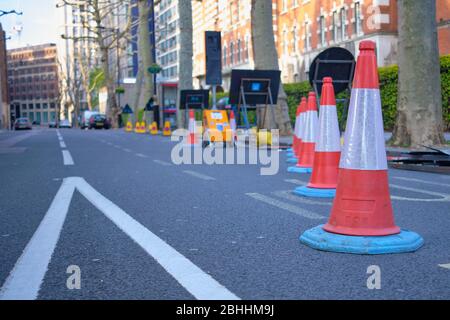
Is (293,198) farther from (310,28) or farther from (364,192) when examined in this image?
(310,28)

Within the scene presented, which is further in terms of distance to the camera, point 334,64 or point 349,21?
point 349,21

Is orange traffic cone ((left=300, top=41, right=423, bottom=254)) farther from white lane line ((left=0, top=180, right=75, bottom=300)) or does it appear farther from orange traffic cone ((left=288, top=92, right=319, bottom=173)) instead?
orange traffic cone ((left=288, top=92, right=319, bottom=173))

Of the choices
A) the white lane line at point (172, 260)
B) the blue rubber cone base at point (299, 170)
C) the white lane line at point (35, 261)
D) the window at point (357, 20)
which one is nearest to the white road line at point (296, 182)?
the blue rubber cone base at point (299, 170)

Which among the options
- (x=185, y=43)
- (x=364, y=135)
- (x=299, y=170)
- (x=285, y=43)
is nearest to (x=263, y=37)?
(x=185, y=43)

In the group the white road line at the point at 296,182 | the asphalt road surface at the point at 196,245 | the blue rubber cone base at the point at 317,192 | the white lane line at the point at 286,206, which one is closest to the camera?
the asphalt road surface at the point at 196,245

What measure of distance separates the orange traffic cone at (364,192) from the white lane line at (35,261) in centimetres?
174

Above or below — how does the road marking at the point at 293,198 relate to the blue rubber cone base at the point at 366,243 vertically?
below

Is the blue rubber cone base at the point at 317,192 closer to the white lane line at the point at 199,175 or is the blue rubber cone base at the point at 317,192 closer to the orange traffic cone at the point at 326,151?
the orange traffic cone at the point at 326,151

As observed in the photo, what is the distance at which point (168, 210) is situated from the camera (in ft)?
19.1

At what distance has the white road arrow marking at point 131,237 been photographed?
9.99 ft

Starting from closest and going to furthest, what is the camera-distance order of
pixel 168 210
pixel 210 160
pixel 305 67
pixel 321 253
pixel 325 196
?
1. pixel 321 253
2. pixel 168 210
3. pixel 325 196
4. pixel 210 160
5. pixel 305 67

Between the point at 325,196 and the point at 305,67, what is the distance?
38.1m
